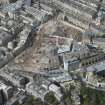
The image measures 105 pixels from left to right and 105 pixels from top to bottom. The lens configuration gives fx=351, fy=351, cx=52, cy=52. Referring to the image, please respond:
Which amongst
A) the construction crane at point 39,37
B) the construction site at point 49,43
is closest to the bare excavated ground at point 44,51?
the construction site at point 49,43

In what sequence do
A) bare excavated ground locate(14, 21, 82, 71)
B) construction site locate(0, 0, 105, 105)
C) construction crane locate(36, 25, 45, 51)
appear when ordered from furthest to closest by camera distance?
construction crane locate(36, 25, 45, 51), bare excavated ground locate(14, 21, 82, 71), construction site locate(0, 0, 105, 105)

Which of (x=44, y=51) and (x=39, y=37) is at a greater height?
(x=44, y=51)

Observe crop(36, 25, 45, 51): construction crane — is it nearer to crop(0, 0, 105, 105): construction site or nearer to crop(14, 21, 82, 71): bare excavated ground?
crop(0, 0, 105, 105): construction site

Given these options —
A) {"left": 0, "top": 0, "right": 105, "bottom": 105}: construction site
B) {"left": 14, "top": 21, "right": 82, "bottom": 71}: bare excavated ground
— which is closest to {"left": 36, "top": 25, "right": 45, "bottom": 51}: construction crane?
{"left": 0, "top": 0, "right": 105, "bottom": 105}: construction site

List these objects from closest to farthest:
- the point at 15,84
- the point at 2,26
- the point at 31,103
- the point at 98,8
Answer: the point at 31,103, the point at 15,84, the point at 2,26, the point at 98,8

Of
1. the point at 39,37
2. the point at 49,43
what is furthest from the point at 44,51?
the point at 39,37

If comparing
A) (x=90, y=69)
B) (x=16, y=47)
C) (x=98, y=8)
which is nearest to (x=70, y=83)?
(x=90, y=69)

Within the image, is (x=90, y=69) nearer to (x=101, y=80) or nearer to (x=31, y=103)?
(x=101, y=80)

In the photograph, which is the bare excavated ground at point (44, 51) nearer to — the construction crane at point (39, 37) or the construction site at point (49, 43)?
the construction site at point (49, 43)

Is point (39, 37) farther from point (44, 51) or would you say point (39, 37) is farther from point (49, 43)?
point (44, 51)

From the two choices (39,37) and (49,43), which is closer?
(49,43)

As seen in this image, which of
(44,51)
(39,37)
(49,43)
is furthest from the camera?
(39,37)
